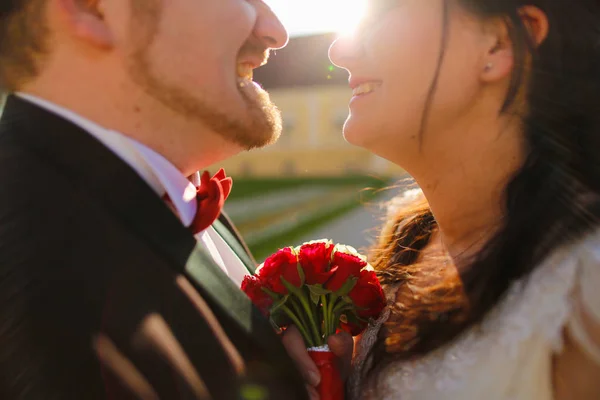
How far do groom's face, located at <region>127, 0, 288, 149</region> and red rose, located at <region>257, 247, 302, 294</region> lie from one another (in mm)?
472

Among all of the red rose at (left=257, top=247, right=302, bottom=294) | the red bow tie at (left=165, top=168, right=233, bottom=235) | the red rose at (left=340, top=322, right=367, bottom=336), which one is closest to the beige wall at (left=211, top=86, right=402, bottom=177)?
the red rose at (left=340, top=322, right=367, bottom=336)

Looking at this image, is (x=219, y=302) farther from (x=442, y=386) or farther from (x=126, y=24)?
(x=126, y=24)

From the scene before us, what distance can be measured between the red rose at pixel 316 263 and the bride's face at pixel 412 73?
462 millimetres

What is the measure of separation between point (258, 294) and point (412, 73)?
101cm

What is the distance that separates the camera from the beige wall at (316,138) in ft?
106

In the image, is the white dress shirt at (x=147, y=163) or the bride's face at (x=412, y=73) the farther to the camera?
the bride's face at (x=412, y=73)

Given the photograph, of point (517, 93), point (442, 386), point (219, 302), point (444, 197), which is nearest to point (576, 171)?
point (517, 93)

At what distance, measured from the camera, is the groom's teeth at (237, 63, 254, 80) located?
86.0 inches

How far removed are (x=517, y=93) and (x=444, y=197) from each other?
48 cm

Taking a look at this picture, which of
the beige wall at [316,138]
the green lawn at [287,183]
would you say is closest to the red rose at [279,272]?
the green lawn at [287,183]

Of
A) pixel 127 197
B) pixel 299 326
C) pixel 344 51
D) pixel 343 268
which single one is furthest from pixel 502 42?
pixel 127 197

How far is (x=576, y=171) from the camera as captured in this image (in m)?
1.99

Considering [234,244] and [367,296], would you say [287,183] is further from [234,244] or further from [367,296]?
[367,296]

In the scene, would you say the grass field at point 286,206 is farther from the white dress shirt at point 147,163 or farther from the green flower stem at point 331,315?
the white dress shirt at point 147,163
